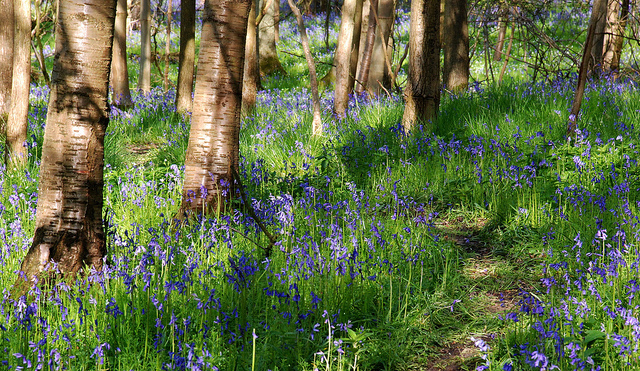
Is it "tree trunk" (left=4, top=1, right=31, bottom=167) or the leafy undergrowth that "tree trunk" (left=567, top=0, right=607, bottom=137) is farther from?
"tree trunk" (left=4, top=1, right=31, bottom=167)

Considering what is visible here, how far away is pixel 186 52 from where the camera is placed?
9109mm

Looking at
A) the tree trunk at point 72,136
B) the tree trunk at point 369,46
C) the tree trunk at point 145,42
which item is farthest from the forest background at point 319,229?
the tree trunk at point 145,42

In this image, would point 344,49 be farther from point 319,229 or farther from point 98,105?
point 98,105

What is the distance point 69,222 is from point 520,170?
395 cm

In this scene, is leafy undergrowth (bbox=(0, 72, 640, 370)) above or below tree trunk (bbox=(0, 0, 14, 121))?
below

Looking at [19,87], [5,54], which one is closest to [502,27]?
[5,54]

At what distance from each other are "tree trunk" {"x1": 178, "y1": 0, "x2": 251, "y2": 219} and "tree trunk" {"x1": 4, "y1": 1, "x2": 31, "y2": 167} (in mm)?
2708

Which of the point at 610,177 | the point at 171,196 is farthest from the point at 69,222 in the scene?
the point at 610,177

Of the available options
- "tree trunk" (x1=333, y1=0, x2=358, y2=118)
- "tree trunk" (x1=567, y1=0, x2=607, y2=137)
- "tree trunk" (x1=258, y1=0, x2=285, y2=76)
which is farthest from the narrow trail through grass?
"tree trunk" (x1=258, y1=0, x2=285, y2=76)

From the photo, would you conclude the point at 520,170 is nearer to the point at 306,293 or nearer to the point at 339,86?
the point at 306,293

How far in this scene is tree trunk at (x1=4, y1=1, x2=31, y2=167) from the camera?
587cm

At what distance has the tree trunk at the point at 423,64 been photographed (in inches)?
240

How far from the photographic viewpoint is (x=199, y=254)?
135 inches

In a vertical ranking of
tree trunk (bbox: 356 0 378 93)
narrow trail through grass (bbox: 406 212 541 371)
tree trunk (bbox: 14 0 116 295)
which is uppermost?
tree trunk (bbox: 356 0 378 93)
